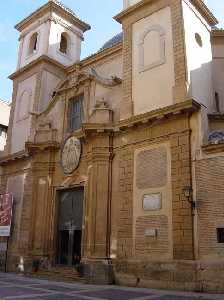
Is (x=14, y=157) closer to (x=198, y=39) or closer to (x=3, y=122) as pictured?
(x=3, y=122)

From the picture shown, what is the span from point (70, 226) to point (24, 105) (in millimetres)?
8499

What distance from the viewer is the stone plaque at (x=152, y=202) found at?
43.8ft

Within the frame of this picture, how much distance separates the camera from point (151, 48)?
15.8 metres

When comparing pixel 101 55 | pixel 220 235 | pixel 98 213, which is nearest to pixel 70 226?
pixel 98 213

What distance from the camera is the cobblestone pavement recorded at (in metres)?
10.4

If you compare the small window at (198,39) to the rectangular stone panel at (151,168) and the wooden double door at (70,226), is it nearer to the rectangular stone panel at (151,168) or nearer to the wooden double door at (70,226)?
the rectangular stone panel at (151,168)

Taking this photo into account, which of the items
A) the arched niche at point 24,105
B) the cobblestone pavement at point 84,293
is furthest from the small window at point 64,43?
the cobblestone pavement at point 84,293

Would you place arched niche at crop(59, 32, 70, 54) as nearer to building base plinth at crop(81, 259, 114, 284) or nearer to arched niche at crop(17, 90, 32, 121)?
arched niche at crop(17, 90, 32, 121)

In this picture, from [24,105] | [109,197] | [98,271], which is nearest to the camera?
[98,271]

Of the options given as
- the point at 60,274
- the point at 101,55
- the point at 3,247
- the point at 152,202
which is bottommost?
the point at 60,274

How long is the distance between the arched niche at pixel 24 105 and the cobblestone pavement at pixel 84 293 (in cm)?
1072

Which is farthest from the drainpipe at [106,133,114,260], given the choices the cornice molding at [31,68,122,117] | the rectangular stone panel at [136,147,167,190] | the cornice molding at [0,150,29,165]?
the cornice molding at [0,150,29,165]

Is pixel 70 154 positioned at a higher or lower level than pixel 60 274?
higher

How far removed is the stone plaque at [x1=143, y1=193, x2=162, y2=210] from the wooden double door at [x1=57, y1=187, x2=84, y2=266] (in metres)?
3.96
